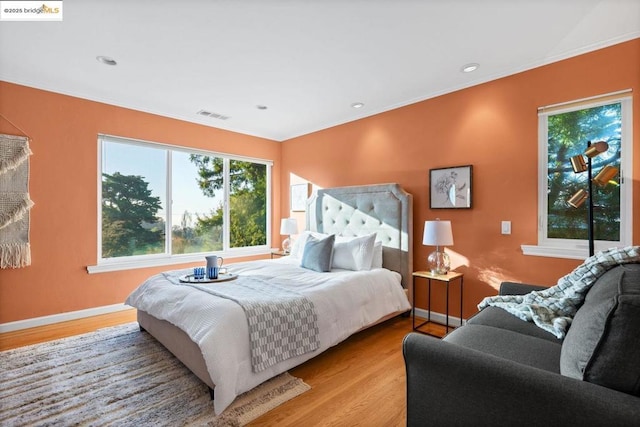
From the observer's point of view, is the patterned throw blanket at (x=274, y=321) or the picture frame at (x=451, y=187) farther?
the picture frame at (x=451, y=187)

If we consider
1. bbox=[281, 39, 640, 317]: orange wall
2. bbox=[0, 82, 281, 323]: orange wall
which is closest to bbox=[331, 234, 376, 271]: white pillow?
bbox=[281, 39, 640, 317]: orange wall

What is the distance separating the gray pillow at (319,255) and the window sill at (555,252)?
1873 mm

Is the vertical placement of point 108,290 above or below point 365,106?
below

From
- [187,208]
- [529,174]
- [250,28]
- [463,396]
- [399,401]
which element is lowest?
[399,401]

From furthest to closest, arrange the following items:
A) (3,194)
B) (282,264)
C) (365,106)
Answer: (365,106) < (282,264) < (3,194)

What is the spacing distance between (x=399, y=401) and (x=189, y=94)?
3.67m

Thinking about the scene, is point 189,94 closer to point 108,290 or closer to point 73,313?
point 108,290

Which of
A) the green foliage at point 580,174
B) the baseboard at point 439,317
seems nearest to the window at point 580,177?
the green foliage at point 580,174

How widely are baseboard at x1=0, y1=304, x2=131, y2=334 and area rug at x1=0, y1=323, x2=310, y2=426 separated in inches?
26.0

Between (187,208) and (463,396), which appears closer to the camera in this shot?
(463,396)

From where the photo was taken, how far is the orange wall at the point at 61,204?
313 centimetres

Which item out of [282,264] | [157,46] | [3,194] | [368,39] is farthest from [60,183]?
[368,39]

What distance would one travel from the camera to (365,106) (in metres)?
3.87

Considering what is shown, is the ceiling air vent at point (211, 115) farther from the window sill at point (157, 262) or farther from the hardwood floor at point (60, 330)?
the hardwood floor at point (60, 330)
